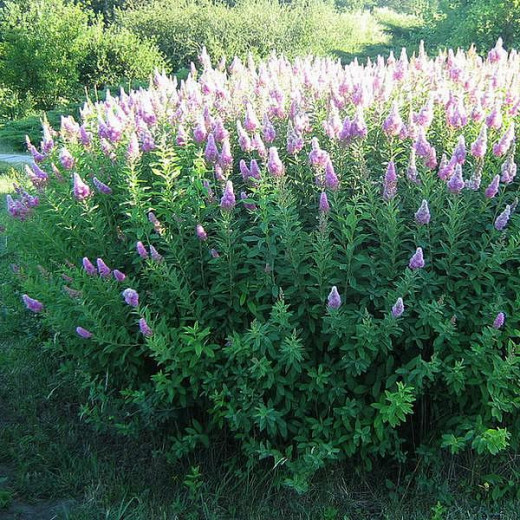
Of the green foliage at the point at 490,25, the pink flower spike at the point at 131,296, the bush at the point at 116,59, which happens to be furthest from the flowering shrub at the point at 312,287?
the bush at the point at 116,59

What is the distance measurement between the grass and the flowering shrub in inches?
6.5

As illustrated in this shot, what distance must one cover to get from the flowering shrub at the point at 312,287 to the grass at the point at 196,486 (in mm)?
164

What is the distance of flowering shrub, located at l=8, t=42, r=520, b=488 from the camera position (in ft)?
9.26

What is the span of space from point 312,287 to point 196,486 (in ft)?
3.83

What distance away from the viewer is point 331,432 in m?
2.99

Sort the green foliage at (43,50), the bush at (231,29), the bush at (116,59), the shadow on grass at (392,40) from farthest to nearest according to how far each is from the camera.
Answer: the shadow on grass at (392,40) → the bush at (231,29) → the bush at (116,59) → the green foliage at (43,50)

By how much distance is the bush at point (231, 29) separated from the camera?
1841 cm

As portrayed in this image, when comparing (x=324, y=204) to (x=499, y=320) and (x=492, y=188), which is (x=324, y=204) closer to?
(x=492, y=188)

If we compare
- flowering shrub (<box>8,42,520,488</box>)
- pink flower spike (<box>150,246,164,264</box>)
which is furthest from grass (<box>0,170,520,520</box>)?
pink flower spike (<box>150,246,164,264</box>)

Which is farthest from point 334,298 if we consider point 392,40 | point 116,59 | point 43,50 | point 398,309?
point 392,40

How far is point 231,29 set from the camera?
1878 cm

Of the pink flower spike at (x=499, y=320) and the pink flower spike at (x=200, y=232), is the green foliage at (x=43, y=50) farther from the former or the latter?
the pink flower spike at (x=499, y=320)

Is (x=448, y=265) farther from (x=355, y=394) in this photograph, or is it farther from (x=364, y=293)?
(x=355, y=394)

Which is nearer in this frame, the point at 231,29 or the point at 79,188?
the point at 79,188
